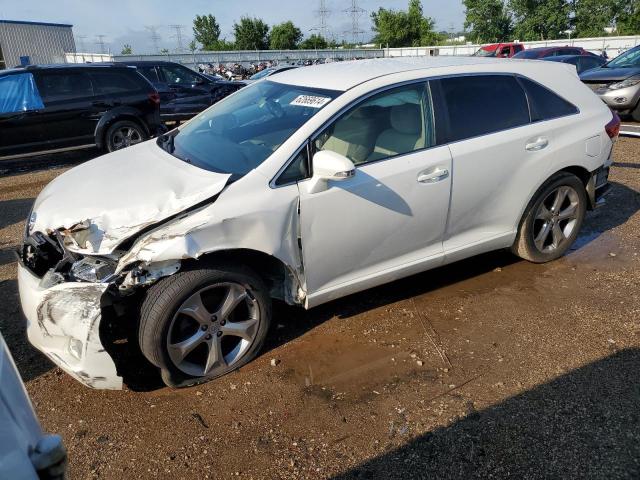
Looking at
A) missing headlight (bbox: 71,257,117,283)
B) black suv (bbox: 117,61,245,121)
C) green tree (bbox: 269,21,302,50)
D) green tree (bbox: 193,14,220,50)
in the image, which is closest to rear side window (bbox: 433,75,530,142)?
missing headlight (bbox: 71,257,117,283)

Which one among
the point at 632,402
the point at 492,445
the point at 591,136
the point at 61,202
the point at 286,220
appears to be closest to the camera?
the point at 492,445

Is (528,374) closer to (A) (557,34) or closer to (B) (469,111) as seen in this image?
(B) (469,111)

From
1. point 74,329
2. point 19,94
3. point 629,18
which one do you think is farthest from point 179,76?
point 629,18

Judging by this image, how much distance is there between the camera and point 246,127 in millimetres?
3613

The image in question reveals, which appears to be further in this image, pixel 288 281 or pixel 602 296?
pixel 602 296

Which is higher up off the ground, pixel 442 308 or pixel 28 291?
pixel 28 291

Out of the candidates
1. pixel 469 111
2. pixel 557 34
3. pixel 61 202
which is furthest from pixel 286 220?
pixel 557 34

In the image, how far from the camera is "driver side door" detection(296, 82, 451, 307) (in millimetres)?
3125

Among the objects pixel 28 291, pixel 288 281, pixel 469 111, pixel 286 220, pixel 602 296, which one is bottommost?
pixel 602 296

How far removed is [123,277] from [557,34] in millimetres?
72467

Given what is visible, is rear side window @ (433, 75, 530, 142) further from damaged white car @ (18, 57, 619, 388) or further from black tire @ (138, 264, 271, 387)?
black tire @ (138, 264, 271, 387)

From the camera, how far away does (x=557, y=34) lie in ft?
207

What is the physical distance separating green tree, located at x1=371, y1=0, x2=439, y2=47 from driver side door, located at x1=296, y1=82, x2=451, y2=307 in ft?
290

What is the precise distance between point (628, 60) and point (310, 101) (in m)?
11.7
